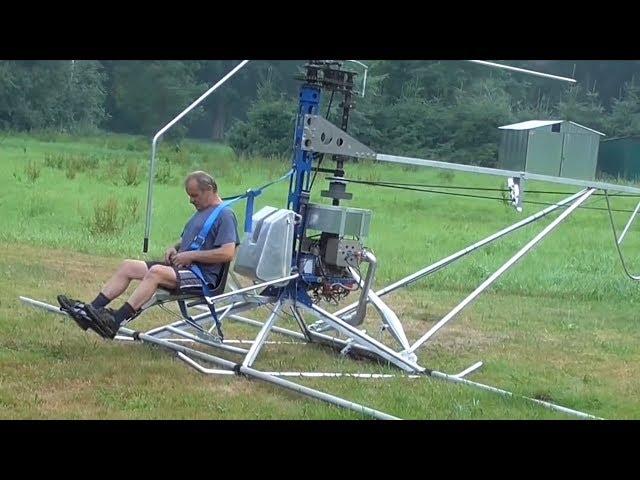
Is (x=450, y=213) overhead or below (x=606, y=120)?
below

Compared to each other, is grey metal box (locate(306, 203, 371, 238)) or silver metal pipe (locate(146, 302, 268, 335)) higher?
grey metal box (locate(306, 203, 371, 238))

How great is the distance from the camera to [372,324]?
330 inches

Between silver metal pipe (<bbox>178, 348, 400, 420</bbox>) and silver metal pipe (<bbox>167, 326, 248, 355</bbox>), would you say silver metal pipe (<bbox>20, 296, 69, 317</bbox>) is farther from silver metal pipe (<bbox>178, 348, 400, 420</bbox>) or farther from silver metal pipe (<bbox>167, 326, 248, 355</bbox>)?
silver metal pipe (<bbox>178, 348, 400, 420</bbox>)

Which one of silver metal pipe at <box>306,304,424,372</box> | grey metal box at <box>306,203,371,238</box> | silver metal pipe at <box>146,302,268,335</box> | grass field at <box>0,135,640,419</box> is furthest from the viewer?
silver metal pipe at <box>146,302,268,335</box>

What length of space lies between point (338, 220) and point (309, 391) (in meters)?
1.39

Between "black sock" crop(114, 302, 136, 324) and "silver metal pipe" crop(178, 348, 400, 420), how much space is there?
430mm

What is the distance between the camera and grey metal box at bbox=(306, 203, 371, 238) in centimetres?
672

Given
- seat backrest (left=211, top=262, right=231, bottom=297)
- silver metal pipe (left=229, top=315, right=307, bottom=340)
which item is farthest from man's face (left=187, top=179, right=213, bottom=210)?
silver metal pipe (left=229, top=315, right=307, bottom=340)

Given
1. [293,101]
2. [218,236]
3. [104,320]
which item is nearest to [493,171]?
[218,236]

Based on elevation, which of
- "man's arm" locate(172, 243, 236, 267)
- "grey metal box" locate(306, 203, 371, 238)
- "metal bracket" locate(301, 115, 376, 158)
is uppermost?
"metal bracket" locate(301, 115, 376, 158)

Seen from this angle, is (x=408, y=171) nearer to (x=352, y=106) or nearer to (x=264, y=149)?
(x=264, y=149)

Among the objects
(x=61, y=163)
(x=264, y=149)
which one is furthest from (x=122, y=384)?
(x=264, y=149)

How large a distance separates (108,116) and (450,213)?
1580 centimetres

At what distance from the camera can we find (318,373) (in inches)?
253
